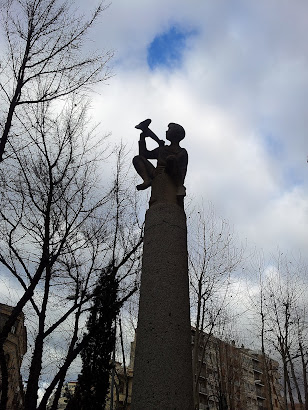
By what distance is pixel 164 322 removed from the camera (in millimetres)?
3152

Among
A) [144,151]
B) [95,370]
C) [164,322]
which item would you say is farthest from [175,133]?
[95,370]

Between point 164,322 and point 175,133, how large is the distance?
2.28 m

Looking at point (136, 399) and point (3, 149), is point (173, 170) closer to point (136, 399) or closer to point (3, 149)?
point (136, 399)

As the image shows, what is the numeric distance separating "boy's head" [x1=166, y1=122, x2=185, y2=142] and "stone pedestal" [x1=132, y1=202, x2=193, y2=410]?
1074 mm

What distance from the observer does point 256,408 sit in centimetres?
5378

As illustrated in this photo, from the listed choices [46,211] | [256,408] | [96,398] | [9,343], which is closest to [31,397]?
[46,211]

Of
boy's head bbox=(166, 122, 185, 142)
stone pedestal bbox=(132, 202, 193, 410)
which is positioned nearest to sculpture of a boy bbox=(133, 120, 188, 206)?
boy's head bbox=(166, 122, 185, 142)

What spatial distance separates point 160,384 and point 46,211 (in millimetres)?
6085

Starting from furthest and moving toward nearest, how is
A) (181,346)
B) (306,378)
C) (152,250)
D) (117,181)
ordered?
1. (306,378)
2. (117,181)
3. (152,250)
4. (181,346)

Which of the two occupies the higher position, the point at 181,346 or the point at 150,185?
the point at 150,185

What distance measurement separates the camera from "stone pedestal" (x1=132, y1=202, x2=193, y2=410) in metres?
2.88

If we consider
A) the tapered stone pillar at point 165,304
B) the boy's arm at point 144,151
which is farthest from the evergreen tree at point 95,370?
the tapered stone pillar at point 165,304

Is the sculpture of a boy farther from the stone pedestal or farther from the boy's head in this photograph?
the stone pedestal

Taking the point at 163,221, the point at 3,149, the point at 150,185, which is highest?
the point at 3,149
